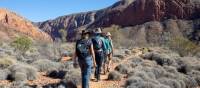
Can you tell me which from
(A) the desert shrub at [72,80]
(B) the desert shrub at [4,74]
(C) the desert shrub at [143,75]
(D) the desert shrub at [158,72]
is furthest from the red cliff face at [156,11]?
(A) the desert shrub at [72,80]

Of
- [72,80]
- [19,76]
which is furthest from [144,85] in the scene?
[19,76]

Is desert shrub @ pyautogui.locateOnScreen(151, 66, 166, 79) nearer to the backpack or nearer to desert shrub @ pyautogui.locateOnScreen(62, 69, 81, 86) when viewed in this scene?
the backpack

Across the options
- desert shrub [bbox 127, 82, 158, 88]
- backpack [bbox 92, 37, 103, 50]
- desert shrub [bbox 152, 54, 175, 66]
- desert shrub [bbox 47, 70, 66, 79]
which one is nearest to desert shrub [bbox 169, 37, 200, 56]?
desert shrub [bbox 152, 54, 175, 66]

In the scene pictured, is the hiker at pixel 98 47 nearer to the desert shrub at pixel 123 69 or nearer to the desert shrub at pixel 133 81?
the desert shrub at pixel 133 81

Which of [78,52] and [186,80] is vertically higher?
[78,52]

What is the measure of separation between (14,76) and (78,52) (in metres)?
4.38

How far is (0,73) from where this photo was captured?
16672 millimetres

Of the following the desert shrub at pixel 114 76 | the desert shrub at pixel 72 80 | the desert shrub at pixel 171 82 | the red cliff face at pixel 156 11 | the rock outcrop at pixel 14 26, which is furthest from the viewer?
the red cliff face at pixel 156 11

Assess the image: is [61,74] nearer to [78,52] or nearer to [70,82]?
[70,82]

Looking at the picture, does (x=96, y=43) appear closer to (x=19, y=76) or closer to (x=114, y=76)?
(x=114, y=76)

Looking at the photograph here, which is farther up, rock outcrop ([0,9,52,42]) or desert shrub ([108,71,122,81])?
rock outcrop ([0,9,52,42])

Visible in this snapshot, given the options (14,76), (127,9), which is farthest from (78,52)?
(127,9)

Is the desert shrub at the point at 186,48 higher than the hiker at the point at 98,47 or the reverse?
the reverse

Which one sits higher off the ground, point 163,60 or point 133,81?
point 163,60
